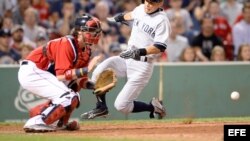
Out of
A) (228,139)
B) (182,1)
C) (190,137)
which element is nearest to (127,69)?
(190,137)

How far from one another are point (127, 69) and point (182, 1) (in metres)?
7.28

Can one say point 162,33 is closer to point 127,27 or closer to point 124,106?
point 124,106

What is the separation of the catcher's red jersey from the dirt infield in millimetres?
942

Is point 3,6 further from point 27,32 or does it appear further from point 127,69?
point 127,69

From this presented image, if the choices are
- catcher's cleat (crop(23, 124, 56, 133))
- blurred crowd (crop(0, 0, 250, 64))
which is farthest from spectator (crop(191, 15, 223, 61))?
catcher's cleat (crop(23, 124, 56, 133))

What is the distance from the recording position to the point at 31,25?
18531mm

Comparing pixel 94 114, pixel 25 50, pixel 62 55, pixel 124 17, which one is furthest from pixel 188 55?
pixel 62 55

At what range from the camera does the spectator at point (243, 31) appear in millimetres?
18641

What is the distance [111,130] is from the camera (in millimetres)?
12148

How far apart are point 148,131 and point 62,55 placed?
1621mm

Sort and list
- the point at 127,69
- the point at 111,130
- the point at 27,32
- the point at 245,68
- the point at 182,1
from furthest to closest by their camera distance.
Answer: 1. the point at 182,1
2. the point at 27,32
3. the point at 245,68
4. the point at 127,69
5. the point at 111,130

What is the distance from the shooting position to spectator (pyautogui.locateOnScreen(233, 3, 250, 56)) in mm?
18641

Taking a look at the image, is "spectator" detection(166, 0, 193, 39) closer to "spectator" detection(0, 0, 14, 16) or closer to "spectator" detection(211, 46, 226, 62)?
"spectator" detection(211, 46, 226, 62)

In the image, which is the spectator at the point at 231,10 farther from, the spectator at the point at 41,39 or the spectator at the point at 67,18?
the spectator at the point at 41,39
